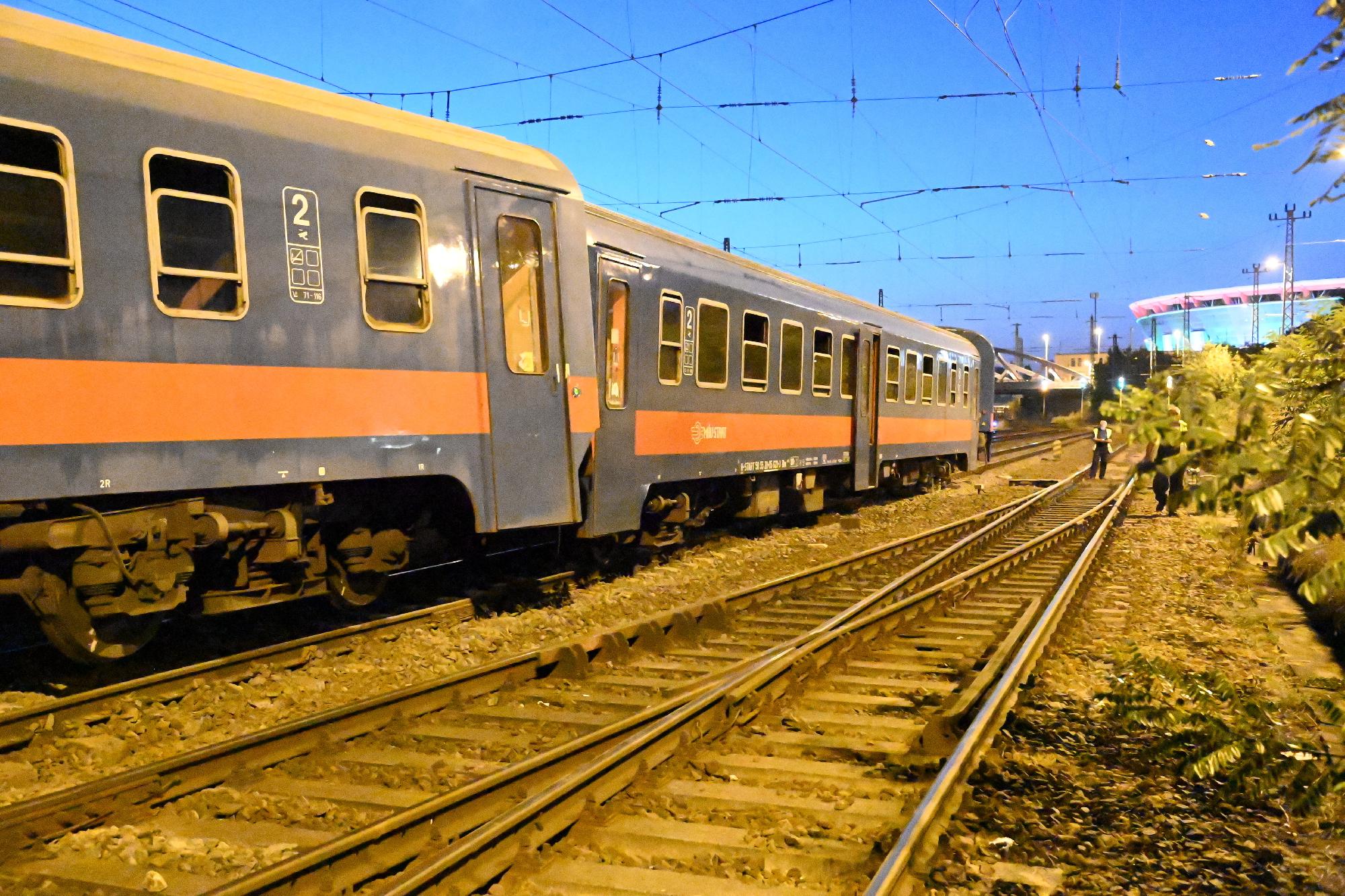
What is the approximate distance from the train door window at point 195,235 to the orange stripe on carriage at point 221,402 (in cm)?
40

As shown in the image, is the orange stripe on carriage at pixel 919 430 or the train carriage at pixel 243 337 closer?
the train carriage at pixel 243 337

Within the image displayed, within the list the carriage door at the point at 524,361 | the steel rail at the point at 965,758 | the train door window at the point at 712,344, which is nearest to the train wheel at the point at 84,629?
the carriage door at the point at 524,361

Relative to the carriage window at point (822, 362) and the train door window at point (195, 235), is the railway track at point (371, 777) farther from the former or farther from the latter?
the carriage window at point (822, 362)

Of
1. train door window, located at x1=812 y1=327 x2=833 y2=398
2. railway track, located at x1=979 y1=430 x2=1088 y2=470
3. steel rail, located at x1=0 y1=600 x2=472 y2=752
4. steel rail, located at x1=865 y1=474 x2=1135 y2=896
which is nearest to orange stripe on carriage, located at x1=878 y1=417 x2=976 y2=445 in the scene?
train door window, located at x1=812 y1=327 x2=833 y2=398

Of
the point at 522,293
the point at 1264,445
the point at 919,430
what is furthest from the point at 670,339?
the point at 919,430

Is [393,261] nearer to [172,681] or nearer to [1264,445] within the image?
[172,681]

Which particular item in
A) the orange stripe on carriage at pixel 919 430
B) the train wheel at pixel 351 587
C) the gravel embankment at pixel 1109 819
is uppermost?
the orange stripe on carriage at pixel 919 430

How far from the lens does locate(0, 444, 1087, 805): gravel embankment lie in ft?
17.9

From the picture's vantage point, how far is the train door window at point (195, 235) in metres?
6.01

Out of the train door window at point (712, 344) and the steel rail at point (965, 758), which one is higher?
the train door window at point (712, 344)

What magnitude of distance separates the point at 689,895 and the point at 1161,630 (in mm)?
7069

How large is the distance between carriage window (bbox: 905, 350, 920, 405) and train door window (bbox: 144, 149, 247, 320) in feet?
48.4

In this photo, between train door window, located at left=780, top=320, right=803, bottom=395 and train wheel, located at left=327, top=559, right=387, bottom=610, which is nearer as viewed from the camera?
train wheel, located at left=327, top=559, right=387, bottom=610

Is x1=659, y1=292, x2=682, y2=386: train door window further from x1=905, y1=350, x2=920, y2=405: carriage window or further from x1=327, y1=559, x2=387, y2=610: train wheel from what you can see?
x1=905, y1=350, x2=920, y2=405: carriage window
